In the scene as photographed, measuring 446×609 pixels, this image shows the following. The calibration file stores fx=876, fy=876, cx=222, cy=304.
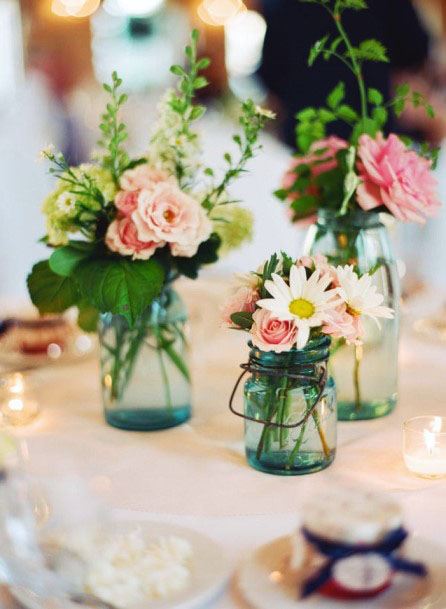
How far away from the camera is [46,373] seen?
1.58 meters

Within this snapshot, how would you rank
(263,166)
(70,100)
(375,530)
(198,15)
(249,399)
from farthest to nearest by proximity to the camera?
1. (198,15)
2. (70,100)
3. (263,166)
4. (249,399)
5. (375,530)

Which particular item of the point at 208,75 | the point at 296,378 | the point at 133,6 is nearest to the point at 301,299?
the point at 296,378

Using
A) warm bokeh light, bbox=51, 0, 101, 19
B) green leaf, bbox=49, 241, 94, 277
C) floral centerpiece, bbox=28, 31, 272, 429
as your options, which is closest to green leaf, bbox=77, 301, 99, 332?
floral centerpiece, bbox=28, 31, 272, 429

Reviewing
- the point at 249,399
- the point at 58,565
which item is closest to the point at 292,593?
the point at 58,565

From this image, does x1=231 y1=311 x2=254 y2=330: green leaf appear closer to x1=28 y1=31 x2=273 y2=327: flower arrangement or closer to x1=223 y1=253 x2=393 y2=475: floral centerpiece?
x1=223 y1=253 x2=393 y2=475: floral centerpiece

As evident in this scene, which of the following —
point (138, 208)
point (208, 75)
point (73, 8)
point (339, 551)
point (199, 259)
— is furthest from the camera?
point (73, 8)

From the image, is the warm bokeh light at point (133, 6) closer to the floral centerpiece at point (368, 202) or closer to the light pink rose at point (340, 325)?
the floral centerpiece at point (368, 202)

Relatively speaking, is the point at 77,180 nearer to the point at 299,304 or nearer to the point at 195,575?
the point at 299,304

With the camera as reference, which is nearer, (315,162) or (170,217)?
(170,217)

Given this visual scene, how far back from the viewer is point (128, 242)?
117 cm

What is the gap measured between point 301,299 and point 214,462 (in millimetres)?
282

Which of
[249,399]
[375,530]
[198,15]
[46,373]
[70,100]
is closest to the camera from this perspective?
[375,530]

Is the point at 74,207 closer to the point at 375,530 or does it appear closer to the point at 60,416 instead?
the point at 60,416

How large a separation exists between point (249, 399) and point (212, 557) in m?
0.29
